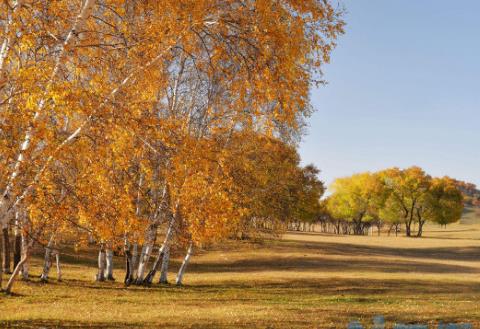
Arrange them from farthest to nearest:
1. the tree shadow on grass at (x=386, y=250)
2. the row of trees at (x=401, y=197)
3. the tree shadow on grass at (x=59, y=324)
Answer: the row of trees at (x=401, y=197), the tree shadow on grass at (x=386, y=250), the tree shadow on grass at (x=59, y=324)

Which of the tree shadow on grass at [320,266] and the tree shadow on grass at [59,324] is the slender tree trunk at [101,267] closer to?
the tree shadow on grass at [320,266]

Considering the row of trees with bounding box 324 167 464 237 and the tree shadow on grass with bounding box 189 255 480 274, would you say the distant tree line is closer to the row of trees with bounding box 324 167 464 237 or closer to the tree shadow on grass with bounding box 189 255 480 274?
the row of trees with bounding box 324 167 464 237

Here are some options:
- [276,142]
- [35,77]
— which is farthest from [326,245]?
[35,77]

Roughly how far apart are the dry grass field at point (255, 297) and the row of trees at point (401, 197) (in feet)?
186

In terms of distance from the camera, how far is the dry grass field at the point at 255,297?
17.0 meters

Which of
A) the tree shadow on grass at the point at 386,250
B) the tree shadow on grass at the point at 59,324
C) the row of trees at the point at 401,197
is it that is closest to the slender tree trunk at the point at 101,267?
the tree shadow on grass at the point at 59,324

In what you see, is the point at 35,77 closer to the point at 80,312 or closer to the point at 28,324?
the point at 28,324

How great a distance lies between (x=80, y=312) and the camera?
62.3ft

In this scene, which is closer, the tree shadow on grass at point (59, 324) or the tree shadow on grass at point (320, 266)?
the tree shadow on grass at point (59, 324)

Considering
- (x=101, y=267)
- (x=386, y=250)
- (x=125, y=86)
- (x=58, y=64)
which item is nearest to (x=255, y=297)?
(x=101, y=267)

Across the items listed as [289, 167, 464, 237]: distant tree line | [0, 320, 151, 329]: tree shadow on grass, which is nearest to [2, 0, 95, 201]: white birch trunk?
[0, 320, 151, 329]: tree shadow on grass

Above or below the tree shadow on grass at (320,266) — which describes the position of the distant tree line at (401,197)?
above

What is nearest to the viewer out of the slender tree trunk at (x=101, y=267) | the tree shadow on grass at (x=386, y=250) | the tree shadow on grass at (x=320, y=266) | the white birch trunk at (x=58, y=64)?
the white birch trunk at (x=58, y=64)

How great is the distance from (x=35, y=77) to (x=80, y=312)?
11766mm
